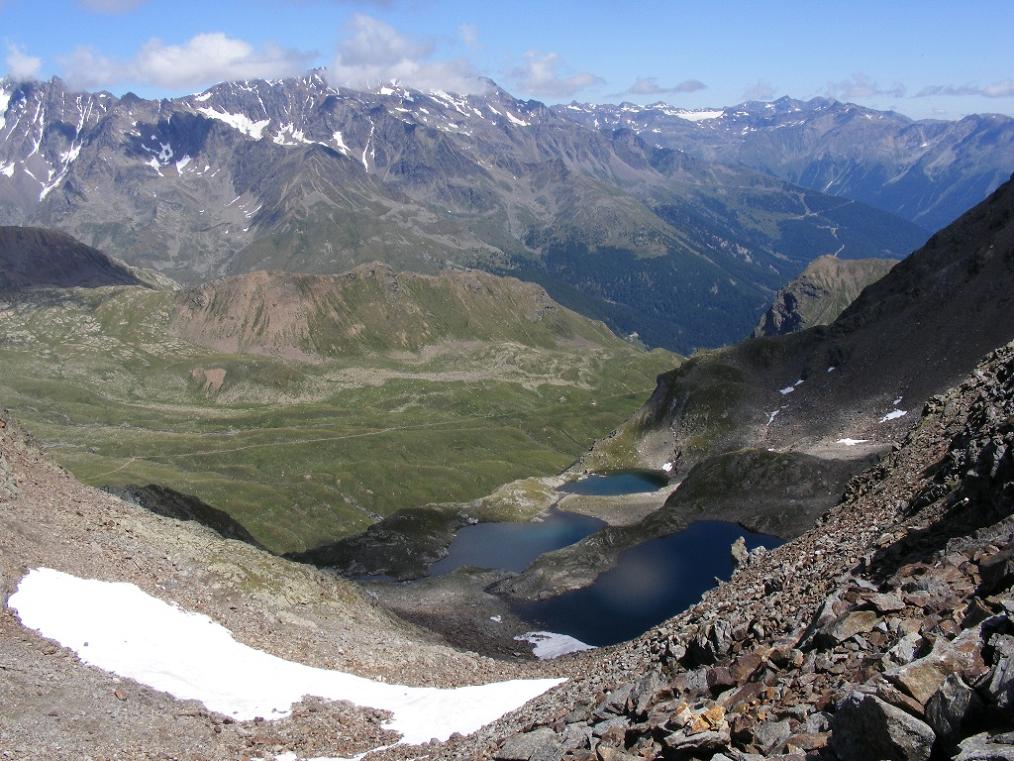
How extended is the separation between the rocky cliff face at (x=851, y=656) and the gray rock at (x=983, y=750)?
1.3 inches

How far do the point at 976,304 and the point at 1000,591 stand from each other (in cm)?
15819

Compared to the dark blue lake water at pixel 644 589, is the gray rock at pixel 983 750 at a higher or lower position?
lower

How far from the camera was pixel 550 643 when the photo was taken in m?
90.0

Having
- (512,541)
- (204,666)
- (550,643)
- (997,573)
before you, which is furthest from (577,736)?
(512,541)

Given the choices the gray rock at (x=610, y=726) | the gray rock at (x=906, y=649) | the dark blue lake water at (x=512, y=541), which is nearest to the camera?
the gray rock at (x=906, y=649)

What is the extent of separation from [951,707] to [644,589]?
9548cm

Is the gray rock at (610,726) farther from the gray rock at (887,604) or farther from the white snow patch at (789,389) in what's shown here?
the white snow patch at (789,389)

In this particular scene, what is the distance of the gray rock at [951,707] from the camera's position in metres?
15.0

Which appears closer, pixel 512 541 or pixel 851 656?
pixel 851 656

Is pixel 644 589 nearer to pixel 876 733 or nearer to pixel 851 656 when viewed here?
pixel 851 656

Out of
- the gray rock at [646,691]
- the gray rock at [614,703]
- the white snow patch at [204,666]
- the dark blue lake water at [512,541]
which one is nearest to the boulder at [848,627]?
the gray rock at [646,691]

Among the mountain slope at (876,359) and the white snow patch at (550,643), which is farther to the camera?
the mountain slope at (876,359)

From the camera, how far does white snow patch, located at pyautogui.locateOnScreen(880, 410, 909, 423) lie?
480 ft

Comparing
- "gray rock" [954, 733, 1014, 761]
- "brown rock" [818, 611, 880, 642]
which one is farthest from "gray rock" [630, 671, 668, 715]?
"gray rock" [954, 733, 1014, 761]
